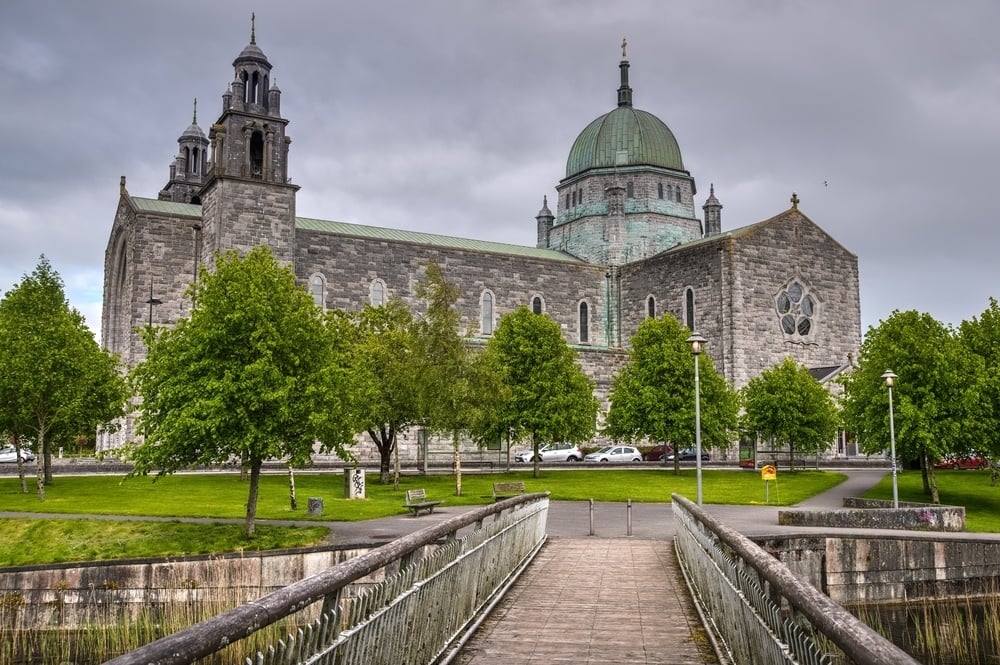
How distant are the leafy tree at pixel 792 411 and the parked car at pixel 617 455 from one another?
6346mm

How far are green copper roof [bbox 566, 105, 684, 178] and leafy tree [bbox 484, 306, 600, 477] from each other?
28043 mm

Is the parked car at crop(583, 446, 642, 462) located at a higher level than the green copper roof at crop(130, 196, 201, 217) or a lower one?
lower

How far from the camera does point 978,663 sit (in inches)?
556

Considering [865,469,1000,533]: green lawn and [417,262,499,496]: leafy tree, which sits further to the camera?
[417,262,499,496]: leafy tree

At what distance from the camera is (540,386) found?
42.2m

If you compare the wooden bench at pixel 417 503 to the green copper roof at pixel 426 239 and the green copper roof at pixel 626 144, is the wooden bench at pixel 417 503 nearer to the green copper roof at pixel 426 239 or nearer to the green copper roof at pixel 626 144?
the green copper roof at pixel 426 239

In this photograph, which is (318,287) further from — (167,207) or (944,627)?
(944,627)

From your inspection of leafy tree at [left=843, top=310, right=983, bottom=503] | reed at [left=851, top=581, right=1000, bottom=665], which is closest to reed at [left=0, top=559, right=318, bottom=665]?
reed at [left=851, top=581, right=1000, bottom=665]

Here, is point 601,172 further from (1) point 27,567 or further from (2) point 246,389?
(1) point 27,567

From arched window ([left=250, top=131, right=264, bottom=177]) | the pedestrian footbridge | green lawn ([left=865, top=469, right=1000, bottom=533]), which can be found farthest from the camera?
arched window ([left=250, top=131, right=264, bottom=177])

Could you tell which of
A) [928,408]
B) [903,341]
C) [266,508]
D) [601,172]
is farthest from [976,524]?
[601,172]

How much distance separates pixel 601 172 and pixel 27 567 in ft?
189

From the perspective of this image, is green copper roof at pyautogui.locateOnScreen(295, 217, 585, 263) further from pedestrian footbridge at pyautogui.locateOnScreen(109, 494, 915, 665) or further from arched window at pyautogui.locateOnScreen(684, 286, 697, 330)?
pedestrian footbridge at pyautogui.locateOnScreen(109, 494, 915, 665)

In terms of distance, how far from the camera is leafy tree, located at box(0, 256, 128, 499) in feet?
94.8
